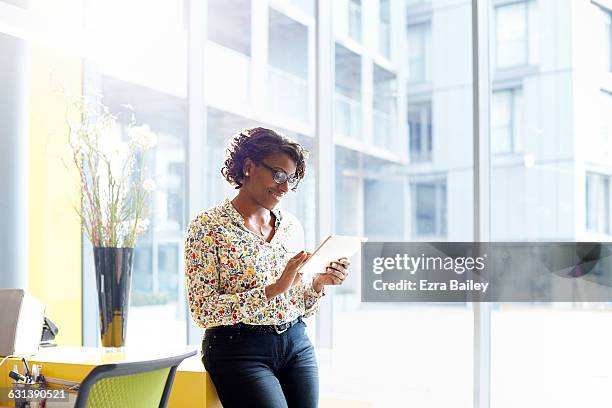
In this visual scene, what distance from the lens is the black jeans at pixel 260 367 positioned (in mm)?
2322

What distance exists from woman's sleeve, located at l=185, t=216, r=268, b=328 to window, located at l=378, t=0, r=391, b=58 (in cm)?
197

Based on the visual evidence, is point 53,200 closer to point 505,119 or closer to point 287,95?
point 287,95

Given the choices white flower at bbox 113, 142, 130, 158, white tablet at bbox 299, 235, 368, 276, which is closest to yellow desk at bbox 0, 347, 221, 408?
white tablet at bbox 299, 235, 368, 276

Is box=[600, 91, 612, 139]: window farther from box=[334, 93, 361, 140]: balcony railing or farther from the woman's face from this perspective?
the woman's face

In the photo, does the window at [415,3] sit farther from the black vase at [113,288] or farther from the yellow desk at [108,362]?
the yellow desk at [108,362]

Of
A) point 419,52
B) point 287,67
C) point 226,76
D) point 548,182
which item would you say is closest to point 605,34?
point 548,182

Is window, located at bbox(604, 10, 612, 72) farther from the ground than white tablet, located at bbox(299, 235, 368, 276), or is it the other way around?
window, located at bbox(604, 10, 612, 72)

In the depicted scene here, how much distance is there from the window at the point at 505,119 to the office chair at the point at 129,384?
7.18 feet

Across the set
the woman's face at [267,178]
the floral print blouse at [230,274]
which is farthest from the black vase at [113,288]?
Answer: the woman's face at [267,178]

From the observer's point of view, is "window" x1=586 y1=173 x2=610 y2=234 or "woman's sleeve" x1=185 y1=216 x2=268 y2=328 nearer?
"woman's sleeve" x1=185 y1=216 x2=268 y2=328

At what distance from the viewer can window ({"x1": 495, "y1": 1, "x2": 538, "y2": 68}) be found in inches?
145

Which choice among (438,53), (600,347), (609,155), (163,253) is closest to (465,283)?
(600,347)

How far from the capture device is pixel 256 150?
2459mm

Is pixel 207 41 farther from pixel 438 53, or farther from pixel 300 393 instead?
pixel 300 393
